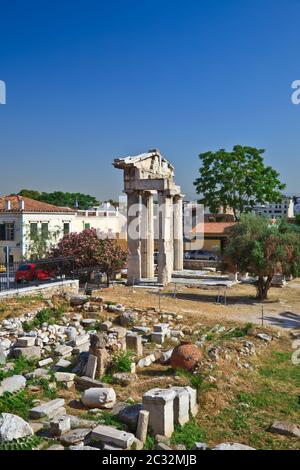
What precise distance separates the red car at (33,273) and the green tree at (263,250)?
9726mm

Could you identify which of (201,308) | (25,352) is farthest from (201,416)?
(201,308)

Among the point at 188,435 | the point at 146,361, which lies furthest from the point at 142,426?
the point at 146,361

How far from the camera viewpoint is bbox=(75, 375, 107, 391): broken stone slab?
10.5m

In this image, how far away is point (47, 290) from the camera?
63.7 feet

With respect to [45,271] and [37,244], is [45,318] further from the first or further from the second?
[37,244]

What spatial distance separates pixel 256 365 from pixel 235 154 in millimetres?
30856

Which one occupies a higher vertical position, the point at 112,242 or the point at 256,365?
the point at 112,242

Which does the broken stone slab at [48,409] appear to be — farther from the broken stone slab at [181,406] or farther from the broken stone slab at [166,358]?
the broken stone slab at [166,358]

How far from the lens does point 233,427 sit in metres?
8.80

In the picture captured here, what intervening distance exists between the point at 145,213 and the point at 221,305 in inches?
367

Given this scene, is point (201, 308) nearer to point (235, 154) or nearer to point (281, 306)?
point (281, 306)

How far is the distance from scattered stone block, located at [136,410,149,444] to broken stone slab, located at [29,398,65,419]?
1.82m

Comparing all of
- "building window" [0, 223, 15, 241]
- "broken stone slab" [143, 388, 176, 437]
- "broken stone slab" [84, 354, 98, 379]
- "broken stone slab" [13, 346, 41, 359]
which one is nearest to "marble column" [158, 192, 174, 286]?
"building window" [0, 223, 15, 241]

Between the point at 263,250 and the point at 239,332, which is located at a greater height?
the point at 263,250
